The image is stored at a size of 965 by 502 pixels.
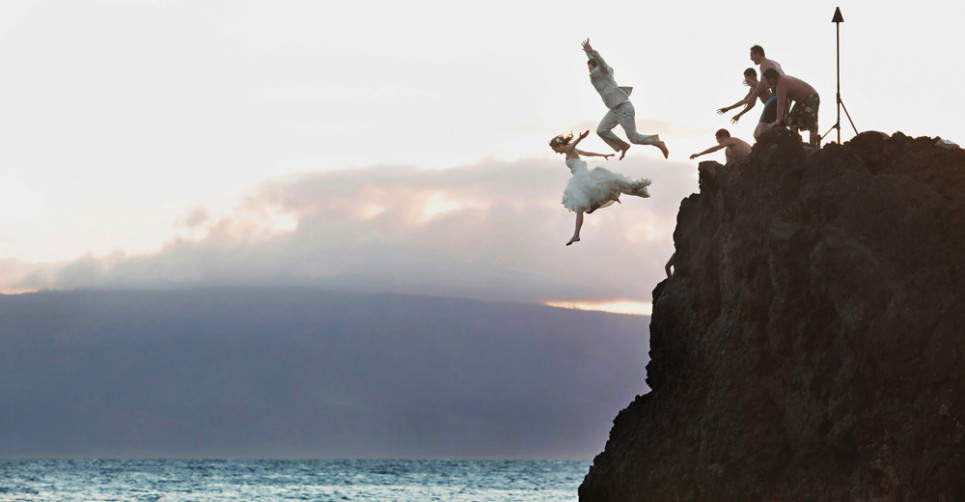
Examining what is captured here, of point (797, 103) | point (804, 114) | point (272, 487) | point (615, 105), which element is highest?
point (797, 103)

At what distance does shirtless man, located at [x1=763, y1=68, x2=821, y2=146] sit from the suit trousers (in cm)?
272

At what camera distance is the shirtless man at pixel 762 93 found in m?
24.3

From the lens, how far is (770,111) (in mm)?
24656

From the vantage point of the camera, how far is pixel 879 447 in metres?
20.8

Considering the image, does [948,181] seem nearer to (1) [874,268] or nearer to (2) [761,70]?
(1) [874,268]

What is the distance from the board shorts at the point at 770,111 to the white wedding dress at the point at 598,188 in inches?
148

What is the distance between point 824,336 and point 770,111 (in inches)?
195

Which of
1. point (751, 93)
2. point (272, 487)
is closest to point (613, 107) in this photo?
point (751, 93)

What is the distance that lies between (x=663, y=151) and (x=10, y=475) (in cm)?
10439

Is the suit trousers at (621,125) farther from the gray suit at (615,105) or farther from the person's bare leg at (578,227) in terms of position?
the person's bare leg at (578,227)

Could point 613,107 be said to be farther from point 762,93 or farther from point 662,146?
point 762,93

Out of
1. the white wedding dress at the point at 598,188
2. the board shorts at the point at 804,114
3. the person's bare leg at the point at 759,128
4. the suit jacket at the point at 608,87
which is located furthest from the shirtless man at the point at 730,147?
the white wedding dress at the point at 598,188

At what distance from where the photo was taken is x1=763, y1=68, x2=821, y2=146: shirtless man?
24297 mm

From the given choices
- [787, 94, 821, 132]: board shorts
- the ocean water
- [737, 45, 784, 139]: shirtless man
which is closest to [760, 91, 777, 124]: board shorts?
[737, 45, 784, 139]: shirtless man
